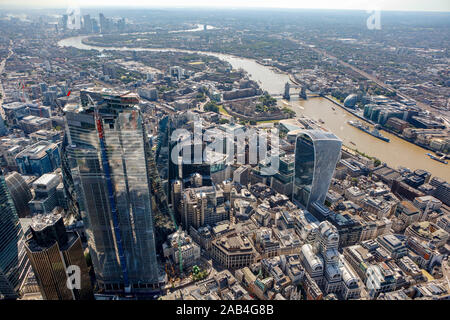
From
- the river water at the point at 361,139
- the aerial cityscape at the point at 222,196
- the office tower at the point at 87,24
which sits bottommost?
the river water at the point at 361,139

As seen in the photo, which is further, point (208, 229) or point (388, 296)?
point (208, 229)

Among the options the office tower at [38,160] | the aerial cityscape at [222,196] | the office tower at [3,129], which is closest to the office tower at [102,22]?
the aerial cityscape at [222,196]

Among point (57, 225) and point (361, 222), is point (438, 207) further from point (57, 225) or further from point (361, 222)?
point (57, 225)

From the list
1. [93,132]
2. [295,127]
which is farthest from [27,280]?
[295,127]

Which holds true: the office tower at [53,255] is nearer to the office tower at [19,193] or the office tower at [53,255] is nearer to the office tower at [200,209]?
the office tower at [200,209]

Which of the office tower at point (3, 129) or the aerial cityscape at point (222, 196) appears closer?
the aerial cityscape at point (222, 196)

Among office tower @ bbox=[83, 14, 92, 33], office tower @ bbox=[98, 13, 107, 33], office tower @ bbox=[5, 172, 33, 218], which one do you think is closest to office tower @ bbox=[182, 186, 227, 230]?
office tower @ bbox=[5, 172, 33, 218]
